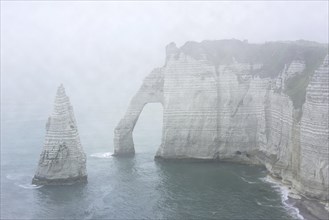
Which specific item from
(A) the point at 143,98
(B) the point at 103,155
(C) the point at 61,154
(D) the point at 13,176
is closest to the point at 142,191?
(C) the point at 61,154

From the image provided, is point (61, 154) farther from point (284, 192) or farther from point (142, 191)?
point (284, 192)

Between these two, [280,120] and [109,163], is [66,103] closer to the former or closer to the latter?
[109,163]

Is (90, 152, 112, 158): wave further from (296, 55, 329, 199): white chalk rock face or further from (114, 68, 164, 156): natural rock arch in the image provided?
(296, 55, 329, 199): white chalk rock face

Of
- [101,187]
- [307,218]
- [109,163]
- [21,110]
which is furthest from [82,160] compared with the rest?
[21,110]

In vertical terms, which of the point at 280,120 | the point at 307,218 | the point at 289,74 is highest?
the point at 289,74

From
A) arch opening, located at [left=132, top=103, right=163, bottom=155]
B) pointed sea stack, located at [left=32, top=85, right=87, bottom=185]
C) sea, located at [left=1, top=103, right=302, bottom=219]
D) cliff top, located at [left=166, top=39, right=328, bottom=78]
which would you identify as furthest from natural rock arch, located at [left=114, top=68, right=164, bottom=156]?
pointed sea stack, located at [left=32, top=85, right=87, bottom=185]

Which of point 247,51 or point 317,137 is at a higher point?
point 247,51

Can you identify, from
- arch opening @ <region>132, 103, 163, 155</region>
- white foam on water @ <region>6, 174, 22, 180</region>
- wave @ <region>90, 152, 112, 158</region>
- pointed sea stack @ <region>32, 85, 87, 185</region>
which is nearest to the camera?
pointed sea stack @ <region>32, 85, 87, 185</region>
